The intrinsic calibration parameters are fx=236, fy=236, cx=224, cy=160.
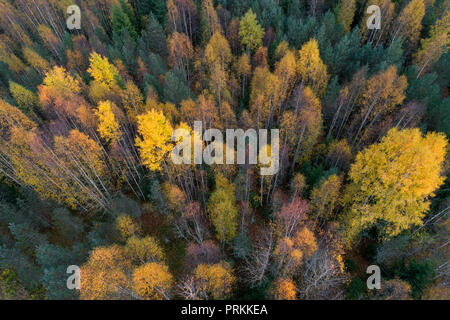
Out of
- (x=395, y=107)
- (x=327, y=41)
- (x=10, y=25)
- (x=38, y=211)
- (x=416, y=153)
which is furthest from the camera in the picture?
(x=10, y=25)

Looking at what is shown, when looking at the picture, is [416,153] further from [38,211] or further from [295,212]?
[38,211]

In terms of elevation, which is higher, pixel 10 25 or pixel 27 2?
pixel 27 2

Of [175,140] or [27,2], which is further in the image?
[27,2]

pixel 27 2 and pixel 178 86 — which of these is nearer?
pixel 178 86

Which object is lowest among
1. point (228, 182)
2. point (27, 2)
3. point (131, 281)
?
point (131, 281)
